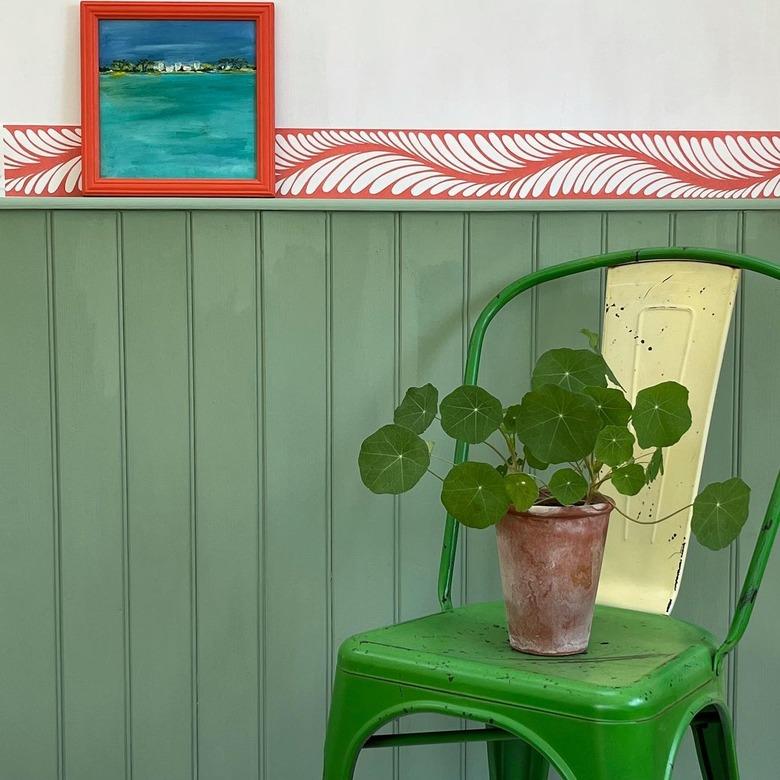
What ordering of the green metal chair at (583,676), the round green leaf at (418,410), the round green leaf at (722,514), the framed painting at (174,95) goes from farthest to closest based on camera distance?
the framed painting at (174,95), the round green leaf at (418,410), the round green leaf at (722,514), the green metal chair at (583,676)

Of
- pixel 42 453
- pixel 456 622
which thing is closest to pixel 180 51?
pixel 42 453

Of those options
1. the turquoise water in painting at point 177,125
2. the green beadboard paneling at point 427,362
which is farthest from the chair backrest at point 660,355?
the turquoise water in painting at point 177,125

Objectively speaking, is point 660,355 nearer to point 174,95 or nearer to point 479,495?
point 479,495

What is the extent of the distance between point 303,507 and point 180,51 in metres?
0.70

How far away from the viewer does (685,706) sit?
107cm

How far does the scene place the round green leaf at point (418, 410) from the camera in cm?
120

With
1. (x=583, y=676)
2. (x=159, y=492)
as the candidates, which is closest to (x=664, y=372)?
(x=583, y=676)

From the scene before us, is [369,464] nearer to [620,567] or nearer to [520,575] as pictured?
[520,575]

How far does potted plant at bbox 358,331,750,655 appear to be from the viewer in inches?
41.5

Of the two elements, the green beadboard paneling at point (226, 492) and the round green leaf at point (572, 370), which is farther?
the green beadboard paneling at point (226, 492)

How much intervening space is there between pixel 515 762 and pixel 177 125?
1.02 m

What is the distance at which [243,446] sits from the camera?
1.50 m

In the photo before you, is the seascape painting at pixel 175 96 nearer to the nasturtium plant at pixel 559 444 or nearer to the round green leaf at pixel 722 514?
the nasturtium plant at pixel 559 444

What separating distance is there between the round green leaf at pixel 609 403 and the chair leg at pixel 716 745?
403mm
